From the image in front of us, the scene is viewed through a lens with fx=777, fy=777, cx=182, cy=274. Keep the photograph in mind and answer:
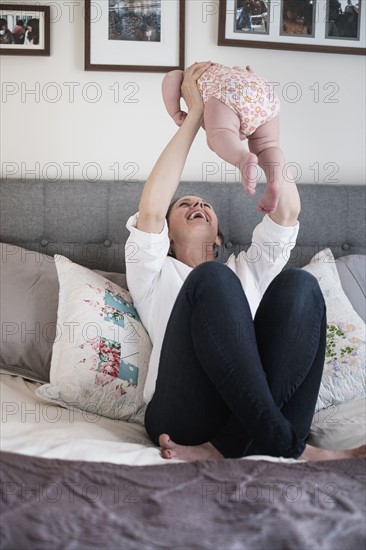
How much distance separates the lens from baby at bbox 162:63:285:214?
1979 mm

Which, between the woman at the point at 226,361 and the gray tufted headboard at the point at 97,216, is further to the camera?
the gray tufted headboard at the point at 97,216

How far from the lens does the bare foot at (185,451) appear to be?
1657 mm

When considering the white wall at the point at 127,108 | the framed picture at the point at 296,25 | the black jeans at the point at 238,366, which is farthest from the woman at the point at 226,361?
the framed picture at the point at 296,25

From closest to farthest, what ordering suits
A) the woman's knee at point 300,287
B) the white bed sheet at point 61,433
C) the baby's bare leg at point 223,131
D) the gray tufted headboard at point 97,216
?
1. the white bed sheet at point 61,433
2. the woman's knee at point 300,287
3. the baby's bare leg at point 223,131
4. the gray tufted headboard at point 97,216

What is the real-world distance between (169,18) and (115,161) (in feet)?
1.82

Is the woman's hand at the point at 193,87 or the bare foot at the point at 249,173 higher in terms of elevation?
the woman's hand at the point at 193,87

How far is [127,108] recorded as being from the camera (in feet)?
9.50

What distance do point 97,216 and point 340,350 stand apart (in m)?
0.99

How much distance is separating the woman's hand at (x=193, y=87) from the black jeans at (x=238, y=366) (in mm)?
544

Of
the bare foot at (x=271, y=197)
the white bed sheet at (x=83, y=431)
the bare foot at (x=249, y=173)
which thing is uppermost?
the bare foot at (x=249, y=173)

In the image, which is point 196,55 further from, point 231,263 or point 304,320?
point 304,320

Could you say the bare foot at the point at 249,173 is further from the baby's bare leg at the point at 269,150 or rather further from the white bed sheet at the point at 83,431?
the white bed sheet at the point at 83,431

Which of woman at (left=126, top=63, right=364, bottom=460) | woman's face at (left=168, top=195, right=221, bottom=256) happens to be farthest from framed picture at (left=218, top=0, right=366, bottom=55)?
woman at (left=126, top=63, right=364, bottom=460)

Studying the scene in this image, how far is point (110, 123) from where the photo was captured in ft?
9.51
